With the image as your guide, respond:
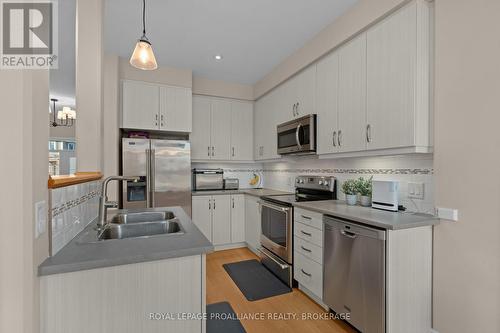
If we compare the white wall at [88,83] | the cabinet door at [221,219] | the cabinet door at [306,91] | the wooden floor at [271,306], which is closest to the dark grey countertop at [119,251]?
the white wall at [88,83]

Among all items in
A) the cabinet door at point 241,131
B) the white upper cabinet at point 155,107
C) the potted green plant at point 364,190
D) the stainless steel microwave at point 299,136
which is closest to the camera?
the potted green plant at point 364,190

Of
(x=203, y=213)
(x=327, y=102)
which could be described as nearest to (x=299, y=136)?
(x=327, y=102)

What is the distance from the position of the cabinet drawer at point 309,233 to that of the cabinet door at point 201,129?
2055mm

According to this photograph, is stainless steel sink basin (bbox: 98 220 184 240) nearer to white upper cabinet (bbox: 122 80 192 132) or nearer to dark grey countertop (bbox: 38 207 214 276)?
dark grey countertop (bbox: 38 207 214 276)

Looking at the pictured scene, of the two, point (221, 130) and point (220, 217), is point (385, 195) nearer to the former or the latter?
point (220, 217)

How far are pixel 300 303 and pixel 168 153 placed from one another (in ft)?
8.12

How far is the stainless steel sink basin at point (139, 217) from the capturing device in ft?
5.97

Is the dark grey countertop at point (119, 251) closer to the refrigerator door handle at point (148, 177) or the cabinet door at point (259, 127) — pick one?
the refrigerator door handle at point (148, 177)

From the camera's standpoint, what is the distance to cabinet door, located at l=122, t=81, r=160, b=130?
3.27 metres

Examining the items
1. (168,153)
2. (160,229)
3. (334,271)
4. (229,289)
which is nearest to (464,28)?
(334,271)

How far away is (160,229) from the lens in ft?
5.54

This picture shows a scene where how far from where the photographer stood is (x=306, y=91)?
9.46 ft

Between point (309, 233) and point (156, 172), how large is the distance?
2193 mm

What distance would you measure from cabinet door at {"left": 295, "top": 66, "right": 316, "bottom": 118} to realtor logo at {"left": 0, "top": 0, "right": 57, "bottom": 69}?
2.40m
